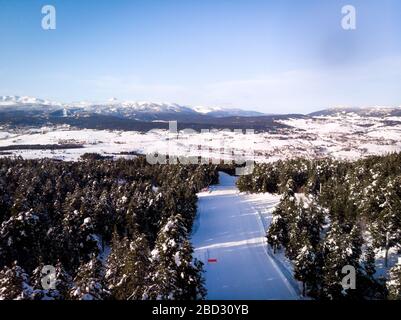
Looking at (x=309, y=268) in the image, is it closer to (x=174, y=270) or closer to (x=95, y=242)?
(x=174, y=270)

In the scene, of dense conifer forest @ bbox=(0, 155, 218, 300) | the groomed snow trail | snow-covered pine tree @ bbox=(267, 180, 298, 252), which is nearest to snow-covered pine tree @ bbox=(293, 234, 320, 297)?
the groomed snow trail

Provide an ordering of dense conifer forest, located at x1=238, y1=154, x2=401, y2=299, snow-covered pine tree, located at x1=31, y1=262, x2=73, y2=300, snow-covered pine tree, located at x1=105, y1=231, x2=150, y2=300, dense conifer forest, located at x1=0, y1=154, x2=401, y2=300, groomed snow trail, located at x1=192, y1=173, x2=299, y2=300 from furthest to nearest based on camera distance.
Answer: groomed snow trail, located at x1=192, y1=173, x2=299, y2=300 → dense conifer forest, located at x1=238, y1=154, x2=401, y2=299 → snow-covered pine tree, located at x1=105, y1=231, x2=150, y2=300 → dense conifer forest, located at x1=0, y1=154, x2=401, y2=300 → snow-covered pine tree, located at x1=31, y1=262, x2=73, y2=300

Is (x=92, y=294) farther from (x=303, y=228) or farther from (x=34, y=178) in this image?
(x=34, y=178)

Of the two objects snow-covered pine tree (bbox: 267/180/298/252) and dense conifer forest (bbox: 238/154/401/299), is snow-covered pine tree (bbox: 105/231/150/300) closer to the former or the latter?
dense conifer forest (bbox: 238/154/401/299)

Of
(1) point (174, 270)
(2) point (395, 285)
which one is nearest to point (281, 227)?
(2) point (395, 285)

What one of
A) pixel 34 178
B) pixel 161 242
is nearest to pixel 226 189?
pixel 34 178

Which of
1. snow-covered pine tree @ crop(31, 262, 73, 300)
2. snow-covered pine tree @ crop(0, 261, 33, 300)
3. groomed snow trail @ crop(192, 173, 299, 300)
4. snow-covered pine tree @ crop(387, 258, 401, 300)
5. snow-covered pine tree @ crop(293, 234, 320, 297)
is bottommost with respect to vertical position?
groomed snow trail @ crop(192, 173, 299, 300)

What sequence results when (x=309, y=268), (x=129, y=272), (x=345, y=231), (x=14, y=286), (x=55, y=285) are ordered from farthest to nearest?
(x=345, y=231), (x=309, y=268), (x=129, y=272), (x=55, y=285), (x=14, y=286)
